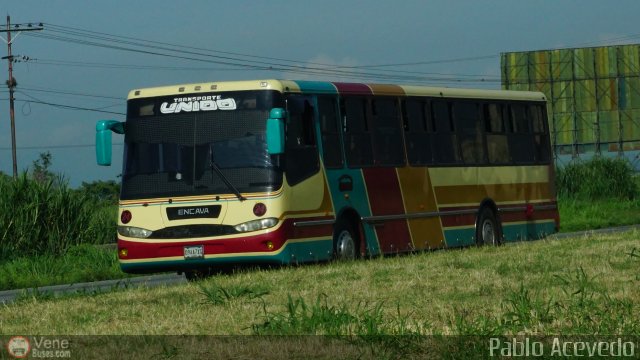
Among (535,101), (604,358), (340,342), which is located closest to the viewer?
(604,358)

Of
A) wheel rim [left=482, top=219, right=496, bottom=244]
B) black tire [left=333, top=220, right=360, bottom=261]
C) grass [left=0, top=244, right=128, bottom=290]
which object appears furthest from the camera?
wheel rim [left=482, top=219, right=496, bottom=244]

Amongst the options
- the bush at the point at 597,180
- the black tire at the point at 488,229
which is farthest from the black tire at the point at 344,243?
the bush at the point at 597,180

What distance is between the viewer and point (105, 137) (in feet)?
69.7

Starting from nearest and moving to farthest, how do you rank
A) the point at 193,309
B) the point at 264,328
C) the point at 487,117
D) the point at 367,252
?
the point at 264,328, the point at 193,309, the point at 367,252, the point at 487,117

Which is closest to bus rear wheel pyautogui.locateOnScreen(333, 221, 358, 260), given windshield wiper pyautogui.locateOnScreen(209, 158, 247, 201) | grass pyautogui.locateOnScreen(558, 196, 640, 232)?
windshield wiper pyautogui.locateOnScreen(209, 158, 247, 201)

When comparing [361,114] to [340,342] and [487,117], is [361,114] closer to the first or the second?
[487,117]

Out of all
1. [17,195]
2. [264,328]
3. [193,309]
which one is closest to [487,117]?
[17,195]

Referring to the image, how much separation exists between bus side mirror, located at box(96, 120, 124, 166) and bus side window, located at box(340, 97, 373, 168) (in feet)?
12.0

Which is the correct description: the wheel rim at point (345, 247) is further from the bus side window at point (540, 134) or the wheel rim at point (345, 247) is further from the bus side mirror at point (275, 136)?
the bus side window at point (540, 134)

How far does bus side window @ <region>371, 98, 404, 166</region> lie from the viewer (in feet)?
77.0

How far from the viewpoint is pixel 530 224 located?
1108 inches

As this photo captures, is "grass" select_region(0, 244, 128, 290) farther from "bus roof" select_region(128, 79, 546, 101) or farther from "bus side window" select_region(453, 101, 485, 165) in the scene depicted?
"bus side window" select_region(453, 101, 485, 165)

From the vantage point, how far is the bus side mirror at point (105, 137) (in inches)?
833

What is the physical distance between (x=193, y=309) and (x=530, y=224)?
1591 cm
